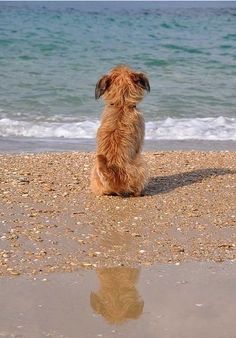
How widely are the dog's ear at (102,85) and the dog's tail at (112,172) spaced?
0.61m

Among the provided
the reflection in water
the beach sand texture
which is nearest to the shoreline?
the beach sand texture

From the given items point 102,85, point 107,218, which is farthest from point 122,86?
point 107,218

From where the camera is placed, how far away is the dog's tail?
7.29 m

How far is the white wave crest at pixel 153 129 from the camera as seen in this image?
39.8ft

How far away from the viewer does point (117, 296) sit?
4.78 meters

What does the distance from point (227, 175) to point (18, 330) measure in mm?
4721

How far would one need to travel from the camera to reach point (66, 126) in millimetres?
12641

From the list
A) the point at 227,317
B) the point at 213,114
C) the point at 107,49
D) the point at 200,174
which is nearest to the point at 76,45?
the point at 107,49

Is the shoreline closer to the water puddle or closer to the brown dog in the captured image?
the brown dog

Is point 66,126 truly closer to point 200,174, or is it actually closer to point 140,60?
point 200,174

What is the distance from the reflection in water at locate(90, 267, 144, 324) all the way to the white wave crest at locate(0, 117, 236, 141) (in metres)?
6.88

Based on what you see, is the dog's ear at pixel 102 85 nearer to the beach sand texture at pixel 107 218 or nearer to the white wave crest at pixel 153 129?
the beach sand texture at pixel 107 218

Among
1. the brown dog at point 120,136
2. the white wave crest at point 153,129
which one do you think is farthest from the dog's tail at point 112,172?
the white wave crest at point 153,129

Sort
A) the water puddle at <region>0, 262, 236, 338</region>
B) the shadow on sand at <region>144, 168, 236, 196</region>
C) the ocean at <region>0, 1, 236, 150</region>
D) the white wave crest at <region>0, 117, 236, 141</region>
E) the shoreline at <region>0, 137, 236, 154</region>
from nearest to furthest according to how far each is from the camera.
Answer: the water puddle at <region>0, 262, 236, 338</region> → the shadow on sand at <region>144, 168, 236, 196</region> → the shoreline at <region>0, 137, 236, 154</region> → the white wave crest at <region>0, 117, 236, 141</region> → the ocean at <region>0, 1, 236, 150</region>
